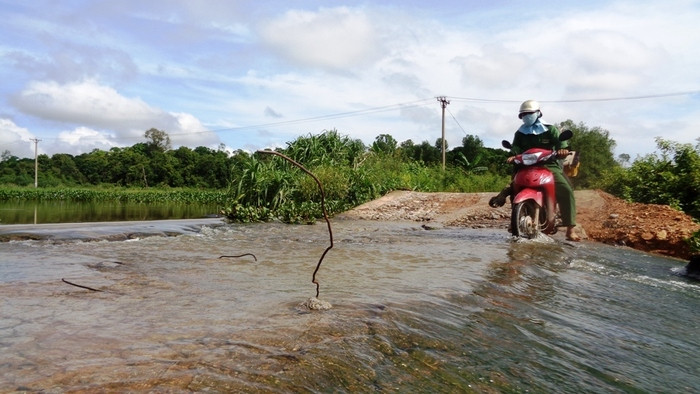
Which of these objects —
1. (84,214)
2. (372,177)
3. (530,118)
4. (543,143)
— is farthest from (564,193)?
(84,214)

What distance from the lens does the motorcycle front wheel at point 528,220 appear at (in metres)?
6.43

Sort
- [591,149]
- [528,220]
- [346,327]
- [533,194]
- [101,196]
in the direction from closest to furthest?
[346,327] < [533,194] < [528,220] < [591,149] < [101,196]

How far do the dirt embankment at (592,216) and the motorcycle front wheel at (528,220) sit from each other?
1982 mm

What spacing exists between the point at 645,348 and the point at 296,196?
1180 cm

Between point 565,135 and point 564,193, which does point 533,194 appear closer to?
point 564,193

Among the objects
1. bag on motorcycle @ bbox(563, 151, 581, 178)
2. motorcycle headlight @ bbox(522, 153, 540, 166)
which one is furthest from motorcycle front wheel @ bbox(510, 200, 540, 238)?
bag on motorcycle @ bbox(563, 151, 581, 178)

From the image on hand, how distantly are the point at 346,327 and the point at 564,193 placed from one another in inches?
204

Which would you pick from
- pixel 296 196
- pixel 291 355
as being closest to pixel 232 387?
pixel 291 355

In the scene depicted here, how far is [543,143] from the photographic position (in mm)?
6539

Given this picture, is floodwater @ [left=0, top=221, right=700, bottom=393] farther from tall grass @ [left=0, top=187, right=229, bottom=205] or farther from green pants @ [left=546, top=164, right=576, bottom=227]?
tall grass @ [left=0, top=187, right=229, bottom=205]

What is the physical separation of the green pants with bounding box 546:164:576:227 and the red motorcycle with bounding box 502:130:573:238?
17 cm

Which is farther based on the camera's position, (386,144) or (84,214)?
(386,144)

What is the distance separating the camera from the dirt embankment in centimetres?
729

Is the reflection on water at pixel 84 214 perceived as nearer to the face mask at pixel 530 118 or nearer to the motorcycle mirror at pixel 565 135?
the face mask at pixel 530 118
